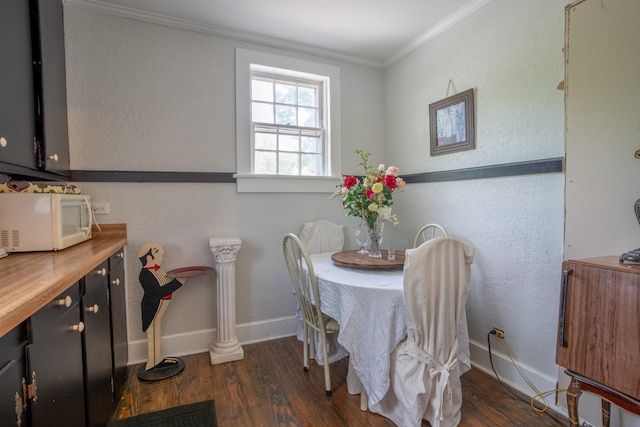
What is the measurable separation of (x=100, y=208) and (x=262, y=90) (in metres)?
1.59

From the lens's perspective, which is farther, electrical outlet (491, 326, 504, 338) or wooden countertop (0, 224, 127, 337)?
electrical outlet (491, 326, 504, 338)

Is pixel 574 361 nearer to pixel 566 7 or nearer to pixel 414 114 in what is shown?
pixel 566 7

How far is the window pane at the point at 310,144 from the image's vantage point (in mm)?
2957

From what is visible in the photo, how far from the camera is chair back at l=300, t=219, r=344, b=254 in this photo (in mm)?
2818

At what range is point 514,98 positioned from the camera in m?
2.02

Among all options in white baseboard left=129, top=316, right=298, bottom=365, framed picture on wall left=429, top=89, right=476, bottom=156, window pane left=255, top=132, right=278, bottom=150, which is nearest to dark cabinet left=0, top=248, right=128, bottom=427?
white baseboard left=129, top=316, right=298, bottom=365

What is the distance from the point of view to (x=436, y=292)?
1542mm

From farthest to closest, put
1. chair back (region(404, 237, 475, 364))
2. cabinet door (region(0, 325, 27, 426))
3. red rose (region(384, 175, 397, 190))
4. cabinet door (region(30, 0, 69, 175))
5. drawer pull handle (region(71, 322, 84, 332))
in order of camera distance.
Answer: red rose (region(384, 175, 397, 190)) → cabinet door (region(30, 0, 69, 175)) → chair back (region(404, 237, 475, 364)) → drawer pull handle (region(71, 322, 84, 332)) → cabinet door (region(0, 325, 27, 426))

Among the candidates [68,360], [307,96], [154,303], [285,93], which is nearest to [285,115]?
[285,93]

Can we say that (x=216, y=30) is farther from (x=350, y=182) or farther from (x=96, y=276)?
(x=96, y=276)

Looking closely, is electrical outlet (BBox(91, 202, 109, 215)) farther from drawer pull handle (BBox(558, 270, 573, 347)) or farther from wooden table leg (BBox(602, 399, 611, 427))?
wooden table leg (BBox(602, 399, 611, 427))

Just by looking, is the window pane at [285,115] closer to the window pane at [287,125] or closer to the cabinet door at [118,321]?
the window pane at [287,125]

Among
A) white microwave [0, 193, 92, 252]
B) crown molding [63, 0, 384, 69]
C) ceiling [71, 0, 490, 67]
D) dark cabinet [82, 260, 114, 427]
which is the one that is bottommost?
dark cabinet [82, 260, 114, 427]

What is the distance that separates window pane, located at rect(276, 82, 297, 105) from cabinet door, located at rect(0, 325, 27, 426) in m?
2.49
